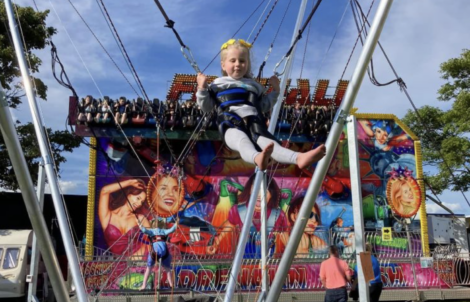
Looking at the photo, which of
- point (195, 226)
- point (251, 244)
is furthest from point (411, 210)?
point (195, 226)

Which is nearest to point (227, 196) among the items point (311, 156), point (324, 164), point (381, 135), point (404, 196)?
point (381, 135)

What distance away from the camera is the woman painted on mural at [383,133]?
1323 centimetres

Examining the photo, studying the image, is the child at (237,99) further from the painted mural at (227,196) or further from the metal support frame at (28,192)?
the painted mural at (227,196)

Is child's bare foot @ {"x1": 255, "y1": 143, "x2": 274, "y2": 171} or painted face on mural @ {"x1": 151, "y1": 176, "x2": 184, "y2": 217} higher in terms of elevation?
painted face on mural @ {"x1": 151, "y1": 176, "x2": 184, "y2": 217}

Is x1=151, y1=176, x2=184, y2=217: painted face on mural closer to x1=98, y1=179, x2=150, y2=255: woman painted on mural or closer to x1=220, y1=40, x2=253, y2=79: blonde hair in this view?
x1=98, y1=179, x2=150, y2=255: woman painted on mural

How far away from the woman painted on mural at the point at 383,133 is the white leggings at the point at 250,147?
11011mm

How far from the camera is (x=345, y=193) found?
41.9 feet

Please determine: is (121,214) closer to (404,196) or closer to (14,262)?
(14,262)

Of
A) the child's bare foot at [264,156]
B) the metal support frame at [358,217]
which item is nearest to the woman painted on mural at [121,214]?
the metal support frame at [358,217]

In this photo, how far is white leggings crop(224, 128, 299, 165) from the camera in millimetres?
2406

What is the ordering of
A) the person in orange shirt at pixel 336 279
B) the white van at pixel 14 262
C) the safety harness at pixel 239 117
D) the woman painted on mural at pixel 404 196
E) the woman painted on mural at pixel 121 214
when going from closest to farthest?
1. the safety harness at pixel 239 117
2. the person in orange shirt at pixel 336 279
3. the white van at pixel 14 262
4. the woman painted on mural at pixel 121 214
5. the woman painted on mural at pixel 404 196

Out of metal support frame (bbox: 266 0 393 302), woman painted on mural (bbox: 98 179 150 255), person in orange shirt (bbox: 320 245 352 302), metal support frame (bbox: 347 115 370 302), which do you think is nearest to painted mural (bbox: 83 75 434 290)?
woman painted on mural (bbox: 98 179 150 255)

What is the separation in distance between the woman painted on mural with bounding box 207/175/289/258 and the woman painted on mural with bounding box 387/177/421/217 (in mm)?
2892

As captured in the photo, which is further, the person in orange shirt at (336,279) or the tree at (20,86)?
the tree at (20,86)
